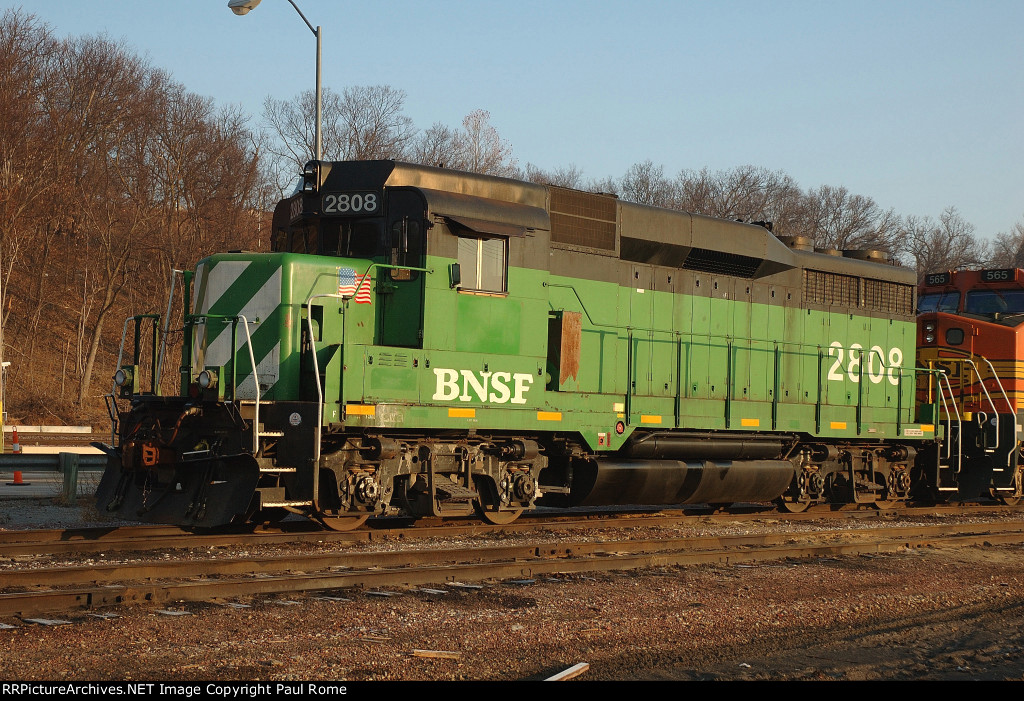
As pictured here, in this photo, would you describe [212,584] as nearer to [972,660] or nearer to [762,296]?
[972,660]

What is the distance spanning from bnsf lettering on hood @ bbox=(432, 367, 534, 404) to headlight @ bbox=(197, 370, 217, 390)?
2.13m

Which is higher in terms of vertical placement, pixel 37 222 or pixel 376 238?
pixel 37 222

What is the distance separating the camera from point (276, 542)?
10125mm

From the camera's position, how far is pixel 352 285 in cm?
1027

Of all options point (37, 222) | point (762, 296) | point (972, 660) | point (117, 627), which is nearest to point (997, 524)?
point (762, 296)

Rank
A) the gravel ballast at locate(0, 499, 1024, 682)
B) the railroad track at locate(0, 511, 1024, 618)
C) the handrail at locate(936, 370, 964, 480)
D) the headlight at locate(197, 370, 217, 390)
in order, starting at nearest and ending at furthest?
1. the gravel ballast at locate(0, 499, 1024, 682)
2. the railroad track at locate(0, 511, 1024, 618)
3. the headlight at locate(197, 370, 217, 390)
4. the handrail at locate(936, 370, 964, 480)

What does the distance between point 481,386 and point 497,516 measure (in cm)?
169

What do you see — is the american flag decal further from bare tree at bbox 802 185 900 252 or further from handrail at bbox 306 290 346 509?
bare tree at bbox 802 185 900 252

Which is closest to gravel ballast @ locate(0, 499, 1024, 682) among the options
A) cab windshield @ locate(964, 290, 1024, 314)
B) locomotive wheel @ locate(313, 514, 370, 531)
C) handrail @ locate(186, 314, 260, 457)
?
handrail @ locate(186, 314, 260, 457)

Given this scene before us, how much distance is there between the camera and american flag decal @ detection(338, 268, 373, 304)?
402 inches

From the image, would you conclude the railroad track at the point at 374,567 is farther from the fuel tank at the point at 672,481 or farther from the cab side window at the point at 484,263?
the cab side window at the point at 484,263

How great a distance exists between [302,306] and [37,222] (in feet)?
92.7

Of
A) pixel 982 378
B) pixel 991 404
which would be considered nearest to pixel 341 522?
pixel 991 404

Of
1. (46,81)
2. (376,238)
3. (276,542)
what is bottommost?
(276,542)
